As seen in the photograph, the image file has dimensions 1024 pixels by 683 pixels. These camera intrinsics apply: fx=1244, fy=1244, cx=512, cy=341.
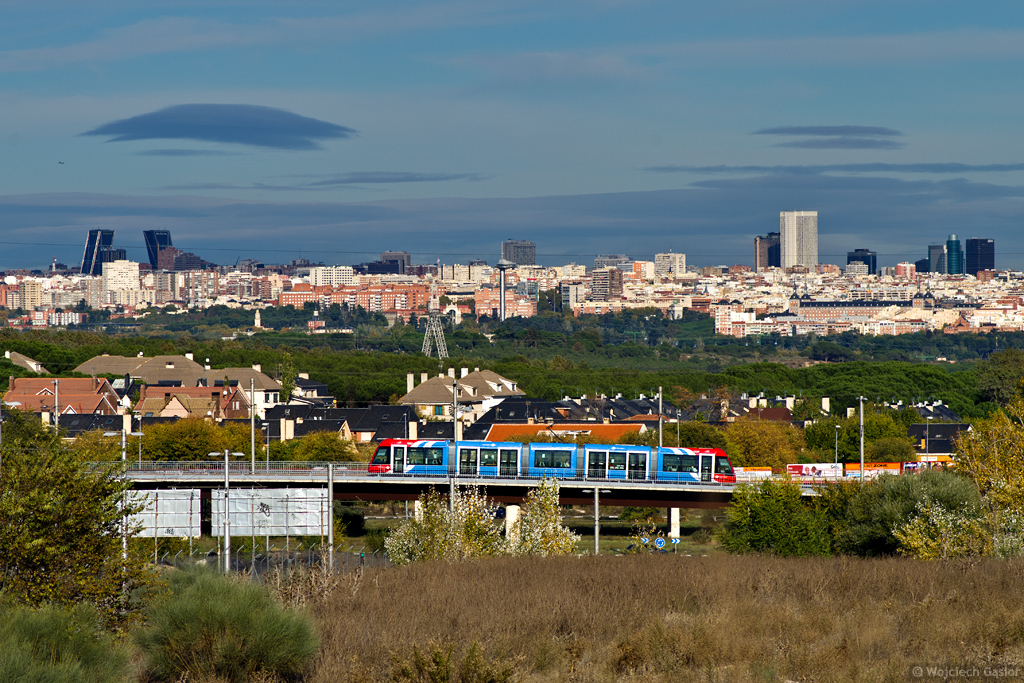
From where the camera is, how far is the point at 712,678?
63.4ft

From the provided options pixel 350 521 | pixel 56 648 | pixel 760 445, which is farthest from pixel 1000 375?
pixel 56 648

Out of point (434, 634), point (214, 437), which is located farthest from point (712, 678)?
point (214, 437)

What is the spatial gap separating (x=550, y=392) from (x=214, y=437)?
63.0 m

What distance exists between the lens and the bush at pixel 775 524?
41.4m

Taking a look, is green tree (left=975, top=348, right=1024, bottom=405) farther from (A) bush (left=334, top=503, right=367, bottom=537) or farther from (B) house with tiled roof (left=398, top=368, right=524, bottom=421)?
(A) bush (left=334, top=503, right=367, bottom=537)

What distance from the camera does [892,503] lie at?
38.1 metres

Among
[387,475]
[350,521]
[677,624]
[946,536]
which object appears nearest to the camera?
[677,624]

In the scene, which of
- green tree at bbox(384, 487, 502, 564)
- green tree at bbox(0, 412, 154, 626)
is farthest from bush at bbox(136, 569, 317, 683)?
green tree at bbox(384, 487, 502, 564)

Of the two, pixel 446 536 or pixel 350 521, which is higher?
pixel 446 536

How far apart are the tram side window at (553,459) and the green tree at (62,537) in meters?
36.0

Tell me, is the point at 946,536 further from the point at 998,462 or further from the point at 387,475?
the point at 387,475

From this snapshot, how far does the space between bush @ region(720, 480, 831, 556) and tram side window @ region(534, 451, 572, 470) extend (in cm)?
1160

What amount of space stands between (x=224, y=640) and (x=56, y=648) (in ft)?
9.10

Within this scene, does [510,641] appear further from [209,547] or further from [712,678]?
[209,547]
